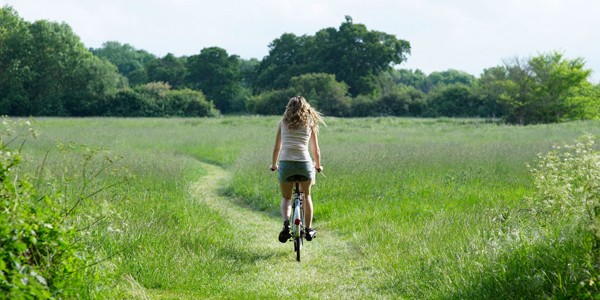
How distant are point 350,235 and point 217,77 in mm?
76487

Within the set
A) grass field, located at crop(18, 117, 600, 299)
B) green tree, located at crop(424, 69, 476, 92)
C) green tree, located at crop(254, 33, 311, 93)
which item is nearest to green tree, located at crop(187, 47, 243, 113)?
green tree, located at crop(254, 33, 311, 93)

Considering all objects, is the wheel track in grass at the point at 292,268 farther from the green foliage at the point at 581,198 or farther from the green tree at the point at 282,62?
the green tree at the point at 282,62

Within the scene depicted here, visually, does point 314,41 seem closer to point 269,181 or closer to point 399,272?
point 269,181

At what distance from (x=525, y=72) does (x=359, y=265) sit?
171ft

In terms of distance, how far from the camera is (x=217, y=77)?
83875mm

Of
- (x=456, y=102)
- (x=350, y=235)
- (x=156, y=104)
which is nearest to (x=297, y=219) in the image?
(x=350, y=235)

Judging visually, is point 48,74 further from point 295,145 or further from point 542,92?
point 295,145

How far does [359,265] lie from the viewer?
7.64 meters

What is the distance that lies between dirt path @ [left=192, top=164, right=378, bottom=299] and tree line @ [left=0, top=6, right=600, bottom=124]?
46.7m

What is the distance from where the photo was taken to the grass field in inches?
219

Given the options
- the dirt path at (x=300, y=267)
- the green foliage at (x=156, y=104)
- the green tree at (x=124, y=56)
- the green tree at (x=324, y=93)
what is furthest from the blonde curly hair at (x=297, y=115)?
the green tree at (x=124, y=56)

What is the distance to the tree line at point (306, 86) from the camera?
5447 cm

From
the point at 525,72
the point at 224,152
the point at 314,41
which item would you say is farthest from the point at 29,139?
the point at 314,41

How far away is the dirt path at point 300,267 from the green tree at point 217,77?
2884 inches
